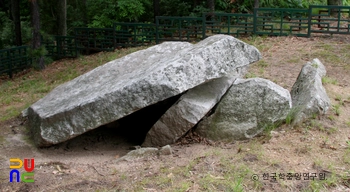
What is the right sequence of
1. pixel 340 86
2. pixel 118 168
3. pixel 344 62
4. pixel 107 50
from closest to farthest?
pixel 118 168, pixel 340 86, pixel 344 62, pixel 107 50

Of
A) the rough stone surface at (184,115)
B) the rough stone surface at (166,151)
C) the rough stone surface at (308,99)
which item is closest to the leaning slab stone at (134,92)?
the rough stone surface at (184,115)

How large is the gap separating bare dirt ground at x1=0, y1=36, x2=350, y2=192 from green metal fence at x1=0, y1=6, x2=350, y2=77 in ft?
19.1

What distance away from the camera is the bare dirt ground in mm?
3982

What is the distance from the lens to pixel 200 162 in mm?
4527

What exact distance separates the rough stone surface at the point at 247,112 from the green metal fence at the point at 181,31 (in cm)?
694

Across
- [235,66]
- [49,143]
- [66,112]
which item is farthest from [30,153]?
[235,66]

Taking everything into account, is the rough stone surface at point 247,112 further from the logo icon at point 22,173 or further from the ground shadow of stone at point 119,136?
the logo icon at point 22,173

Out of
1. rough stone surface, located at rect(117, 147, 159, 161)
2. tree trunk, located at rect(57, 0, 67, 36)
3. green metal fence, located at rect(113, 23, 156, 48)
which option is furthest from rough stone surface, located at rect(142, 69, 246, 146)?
tree trunk, located at rect(57, 0, 67, 36)

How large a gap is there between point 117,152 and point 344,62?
625cm

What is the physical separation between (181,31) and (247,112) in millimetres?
8192

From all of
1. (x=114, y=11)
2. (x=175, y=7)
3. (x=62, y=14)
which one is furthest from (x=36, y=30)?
(x=175, y=7)

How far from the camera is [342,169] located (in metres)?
4.21

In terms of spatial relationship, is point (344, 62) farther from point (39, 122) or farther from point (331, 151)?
point (39, 122)

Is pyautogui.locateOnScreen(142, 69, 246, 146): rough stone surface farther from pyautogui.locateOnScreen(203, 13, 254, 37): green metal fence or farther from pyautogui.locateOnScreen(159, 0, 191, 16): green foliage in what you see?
pyautogui.locateOnScreen(159, 0, 191, 16): green foliage
